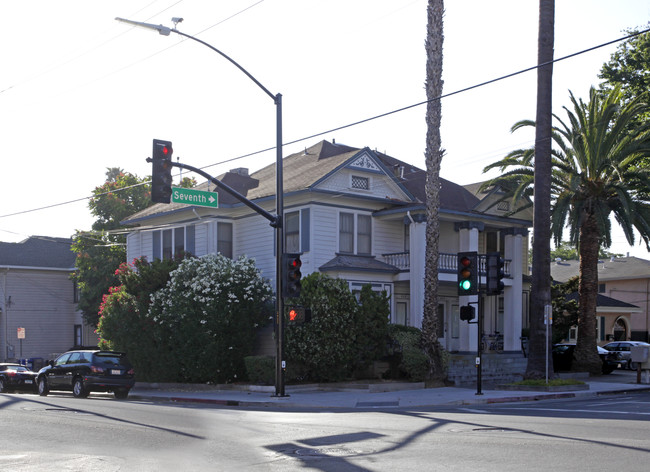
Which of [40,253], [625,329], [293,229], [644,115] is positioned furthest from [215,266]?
[625,329]

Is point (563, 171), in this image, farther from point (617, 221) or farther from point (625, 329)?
point (625, 329)

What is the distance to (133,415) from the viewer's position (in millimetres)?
17516

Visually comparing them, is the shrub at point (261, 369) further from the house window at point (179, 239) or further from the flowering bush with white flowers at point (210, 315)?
the house window at point (179, 239)

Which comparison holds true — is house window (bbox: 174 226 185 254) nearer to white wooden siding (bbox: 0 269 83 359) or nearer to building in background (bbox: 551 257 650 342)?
white wooden siding (bbox: 0 269 83 359)

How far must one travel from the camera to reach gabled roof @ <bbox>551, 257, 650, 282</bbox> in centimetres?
5650

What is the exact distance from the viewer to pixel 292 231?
103ft

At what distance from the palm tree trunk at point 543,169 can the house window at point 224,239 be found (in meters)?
13.4

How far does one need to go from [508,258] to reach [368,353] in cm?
1091

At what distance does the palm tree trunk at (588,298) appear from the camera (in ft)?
102

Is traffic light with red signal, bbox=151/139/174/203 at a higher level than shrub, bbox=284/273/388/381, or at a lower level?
higher

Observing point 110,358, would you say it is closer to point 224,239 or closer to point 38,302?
point 224,239

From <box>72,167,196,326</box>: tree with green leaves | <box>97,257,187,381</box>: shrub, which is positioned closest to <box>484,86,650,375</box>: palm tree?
<box>97,257,187,381</box>: shrub

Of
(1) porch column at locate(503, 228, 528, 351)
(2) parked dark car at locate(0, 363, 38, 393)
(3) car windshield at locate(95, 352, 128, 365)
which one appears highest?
(1) porch column at locate(503, 228, 528, 351)

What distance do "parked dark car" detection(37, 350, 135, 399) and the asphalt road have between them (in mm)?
6701
